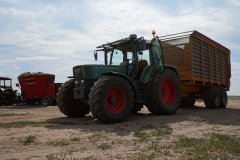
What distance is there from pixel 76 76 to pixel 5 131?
3437 millimetres


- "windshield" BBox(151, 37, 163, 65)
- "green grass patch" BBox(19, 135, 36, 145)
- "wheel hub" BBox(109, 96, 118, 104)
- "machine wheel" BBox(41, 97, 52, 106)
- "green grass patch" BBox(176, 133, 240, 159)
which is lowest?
"green grass patch" BBox(176, 133, 240, 159)

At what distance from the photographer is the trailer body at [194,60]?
16.6 meters

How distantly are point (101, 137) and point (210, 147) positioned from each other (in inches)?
99.2

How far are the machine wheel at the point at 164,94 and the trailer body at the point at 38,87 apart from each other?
12153 mm

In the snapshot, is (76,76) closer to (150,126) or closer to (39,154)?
(150,126)

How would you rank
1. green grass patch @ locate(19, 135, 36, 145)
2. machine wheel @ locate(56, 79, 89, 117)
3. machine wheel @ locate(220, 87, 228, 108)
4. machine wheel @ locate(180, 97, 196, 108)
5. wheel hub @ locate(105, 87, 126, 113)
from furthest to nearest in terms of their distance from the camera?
1. machine wheel @ locate(220, 87, 228, 108)
2. machine wheel @ locate(180, 97, 196, 108)
3. machine wheel @ locate(56, 79, 89, 117)
4. wheel hub @ locate(105, 87, 126, 113)
5. green grass patch @ locate(19, 135, 36, 145)

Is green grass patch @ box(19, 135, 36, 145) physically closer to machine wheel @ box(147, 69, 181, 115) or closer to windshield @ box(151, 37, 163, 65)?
machine wheel @ box(147, 69, 181, 115)

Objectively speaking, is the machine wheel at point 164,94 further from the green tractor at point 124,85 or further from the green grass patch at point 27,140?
the green grass patch at point 27,140

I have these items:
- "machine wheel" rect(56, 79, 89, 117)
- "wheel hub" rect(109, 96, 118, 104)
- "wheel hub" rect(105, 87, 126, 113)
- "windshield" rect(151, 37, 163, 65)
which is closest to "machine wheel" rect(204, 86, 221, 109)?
"windshield" rect(151, 37, 163, 65)

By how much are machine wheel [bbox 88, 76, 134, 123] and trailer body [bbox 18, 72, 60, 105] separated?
13576 millimetres

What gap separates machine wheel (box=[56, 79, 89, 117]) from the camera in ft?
43.0

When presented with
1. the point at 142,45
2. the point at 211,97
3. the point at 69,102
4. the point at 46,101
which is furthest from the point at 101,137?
the point at 46,101

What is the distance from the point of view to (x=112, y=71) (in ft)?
41.9

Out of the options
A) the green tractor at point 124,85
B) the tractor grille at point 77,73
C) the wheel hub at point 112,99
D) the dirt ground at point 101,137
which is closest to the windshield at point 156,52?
the green tractor at point 124,85
